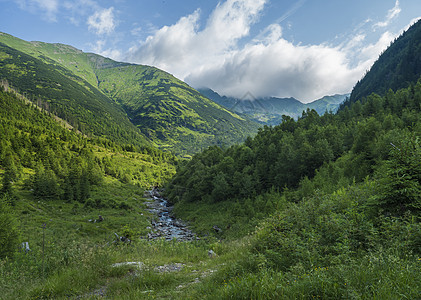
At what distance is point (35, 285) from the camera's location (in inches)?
286

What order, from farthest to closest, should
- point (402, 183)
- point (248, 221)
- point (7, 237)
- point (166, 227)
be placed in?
1. point (166, 227)
2. point (248, 221)
3. point (7, 237)
4. point (402, 183)

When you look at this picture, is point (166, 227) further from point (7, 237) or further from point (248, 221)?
point (7, 237)

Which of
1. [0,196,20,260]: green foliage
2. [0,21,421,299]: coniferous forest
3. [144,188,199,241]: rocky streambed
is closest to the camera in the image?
[0,21,421,299]: coniferous forest

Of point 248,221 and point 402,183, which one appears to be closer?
point 402,183

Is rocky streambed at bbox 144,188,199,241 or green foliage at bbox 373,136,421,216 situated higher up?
green foliage at bbox 373,136,421,216

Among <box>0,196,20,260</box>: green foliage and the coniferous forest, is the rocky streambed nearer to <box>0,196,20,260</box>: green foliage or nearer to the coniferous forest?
the coniferous forest

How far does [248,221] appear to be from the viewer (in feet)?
131

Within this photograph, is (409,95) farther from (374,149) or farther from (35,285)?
(35,285)

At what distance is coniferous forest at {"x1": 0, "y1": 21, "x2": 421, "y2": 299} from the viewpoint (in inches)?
224

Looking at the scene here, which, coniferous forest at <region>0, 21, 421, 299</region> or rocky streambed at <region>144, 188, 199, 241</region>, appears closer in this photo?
coniferous forest at <region>0, 21, 421, 299</region>

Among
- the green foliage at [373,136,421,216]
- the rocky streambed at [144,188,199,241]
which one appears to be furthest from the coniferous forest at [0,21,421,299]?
the rocky streambed at [144,188,199,241]

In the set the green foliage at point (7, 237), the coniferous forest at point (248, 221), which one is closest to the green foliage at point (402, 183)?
the coniferous forest at point (248, 221)

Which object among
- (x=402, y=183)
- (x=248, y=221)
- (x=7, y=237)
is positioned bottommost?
(x=248, y=221)

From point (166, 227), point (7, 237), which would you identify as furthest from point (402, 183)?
point (166, 227)
